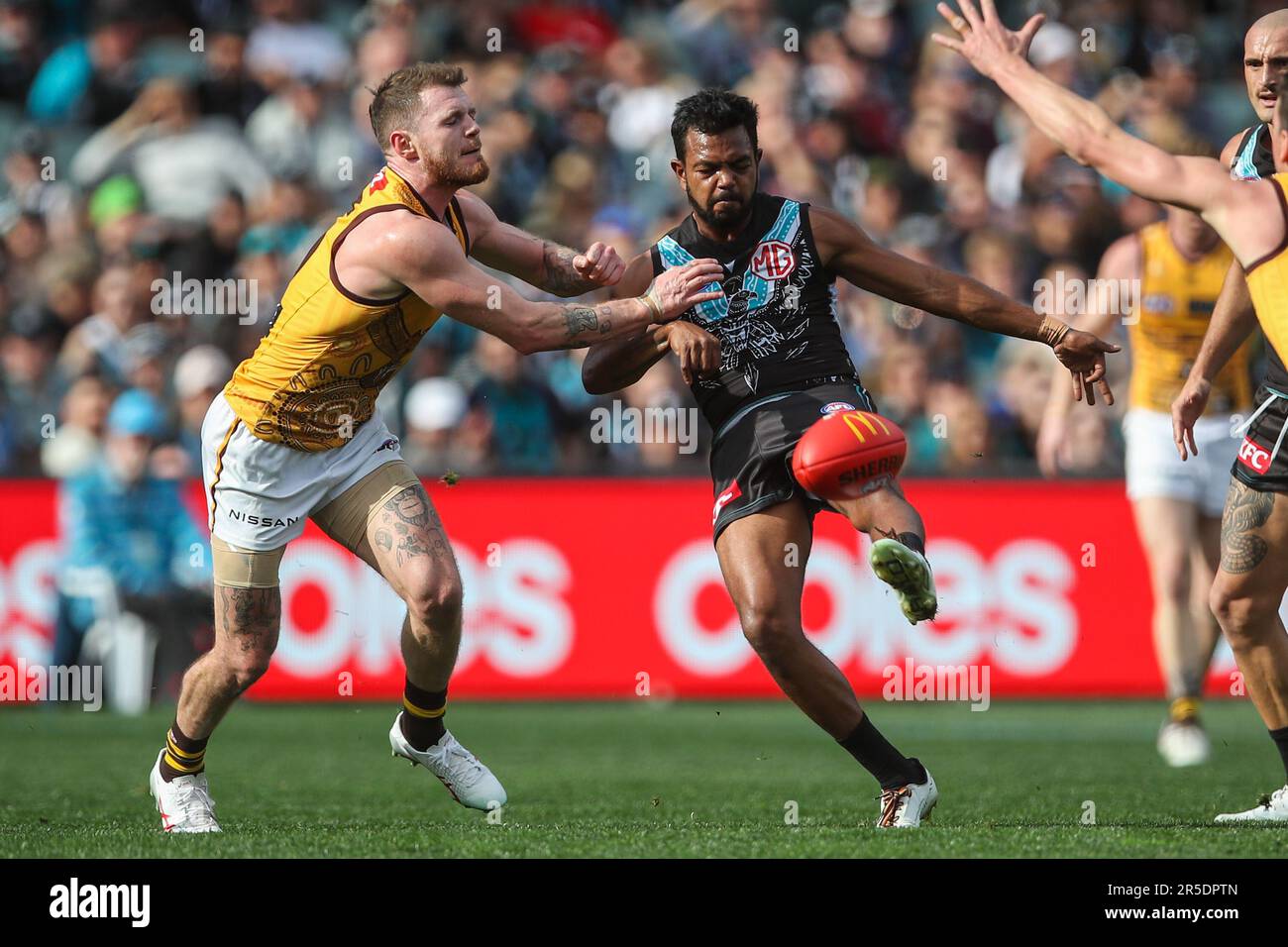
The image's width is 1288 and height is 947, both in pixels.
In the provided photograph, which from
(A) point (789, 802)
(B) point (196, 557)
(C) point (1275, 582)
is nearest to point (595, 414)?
(B) point (196, 557)

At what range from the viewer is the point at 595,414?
1382cm

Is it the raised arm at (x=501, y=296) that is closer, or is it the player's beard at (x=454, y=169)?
the raised arm at (x=501, y=296)

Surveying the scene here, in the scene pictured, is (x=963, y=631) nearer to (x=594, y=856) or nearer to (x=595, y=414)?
(x=595, y=414)

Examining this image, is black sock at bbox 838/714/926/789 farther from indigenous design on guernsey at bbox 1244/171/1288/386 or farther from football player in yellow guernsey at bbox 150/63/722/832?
indigenous design on guernsey at bbox 1244/171/1288/386

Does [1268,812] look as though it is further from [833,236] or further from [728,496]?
[833,236]

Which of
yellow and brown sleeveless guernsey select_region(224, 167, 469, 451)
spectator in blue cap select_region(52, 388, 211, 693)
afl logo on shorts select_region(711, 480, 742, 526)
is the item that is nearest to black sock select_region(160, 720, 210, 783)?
yellow and brown sleeveless guernsey select_region(224, 167, 469, 451)

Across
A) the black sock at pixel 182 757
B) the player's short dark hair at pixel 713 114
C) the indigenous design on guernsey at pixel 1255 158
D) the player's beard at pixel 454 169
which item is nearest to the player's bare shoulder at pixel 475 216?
the player's beard at pixel 454 169

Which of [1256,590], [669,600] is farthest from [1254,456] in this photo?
[669,600]

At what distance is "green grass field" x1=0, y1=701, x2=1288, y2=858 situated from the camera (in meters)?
5.95

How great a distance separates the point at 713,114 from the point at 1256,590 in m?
2.68

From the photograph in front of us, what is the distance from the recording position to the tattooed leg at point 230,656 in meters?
6.75

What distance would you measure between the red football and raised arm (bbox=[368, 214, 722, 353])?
0.68 meters

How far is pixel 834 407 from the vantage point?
690 centimetres

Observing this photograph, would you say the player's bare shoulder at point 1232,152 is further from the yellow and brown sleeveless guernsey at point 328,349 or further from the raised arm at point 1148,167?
the yellow and brown sleeveless guernsey at point 328,349
